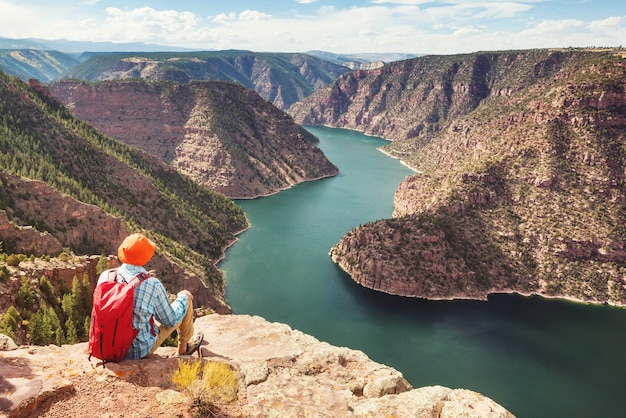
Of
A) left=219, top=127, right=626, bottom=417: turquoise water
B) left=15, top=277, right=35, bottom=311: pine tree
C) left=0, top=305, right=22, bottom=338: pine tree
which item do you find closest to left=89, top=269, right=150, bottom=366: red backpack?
left=0, top=305, right=22, bottom=338: pine tree

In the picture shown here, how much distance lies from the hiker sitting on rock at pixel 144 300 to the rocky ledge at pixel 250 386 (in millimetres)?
624

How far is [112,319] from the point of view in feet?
38.4

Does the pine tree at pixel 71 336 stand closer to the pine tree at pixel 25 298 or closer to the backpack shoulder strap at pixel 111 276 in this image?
the pine tree at pixel 25 298

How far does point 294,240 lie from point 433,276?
52390mm

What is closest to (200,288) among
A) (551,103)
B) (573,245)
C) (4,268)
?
(4,268)

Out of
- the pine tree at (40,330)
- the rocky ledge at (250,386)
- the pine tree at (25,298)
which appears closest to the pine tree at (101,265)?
the pine tree at (25,298)

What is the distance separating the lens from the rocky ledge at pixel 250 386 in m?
11.2

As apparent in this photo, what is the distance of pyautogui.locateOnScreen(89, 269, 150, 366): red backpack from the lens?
1171cm

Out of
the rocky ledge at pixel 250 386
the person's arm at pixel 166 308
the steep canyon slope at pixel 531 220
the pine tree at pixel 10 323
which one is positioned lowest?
the steep canyon slope at pixel 531 220

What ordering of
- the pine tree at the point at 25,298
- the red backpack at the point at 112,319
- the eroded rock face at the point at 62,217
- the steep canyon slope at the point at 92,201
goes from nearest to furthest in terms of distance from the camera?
1. the red backpack at the point at 112,319
2. the pine tree at the point at 25,298
3. the eroded rock face at the point at 62,217
4. the steep canyon slope at the point at 92,201

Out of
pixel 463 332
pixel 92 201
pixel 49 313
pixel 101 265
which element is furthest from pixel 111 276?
pixel 463 332

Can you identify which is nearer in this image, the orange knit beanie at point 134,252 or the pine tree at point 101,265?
the orange knit beanie at point 134,252

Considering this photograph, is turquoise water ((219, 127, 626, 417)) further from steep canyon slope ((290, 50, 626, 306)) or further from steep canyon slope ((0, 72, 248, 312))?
steep canyon slope ((0, 72, 248, 312))

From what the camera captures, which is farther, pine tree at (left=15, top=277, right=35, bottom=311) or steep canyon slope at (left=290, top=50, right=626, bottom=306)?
steep canyon slope at (left=290, top=50, right=626, bottom=306)
